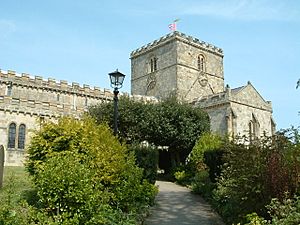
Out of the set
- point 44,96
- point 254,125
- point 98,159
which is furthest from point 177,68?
point 98,159

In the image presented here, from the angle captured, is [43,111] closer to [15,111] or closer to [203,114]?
[15,111]

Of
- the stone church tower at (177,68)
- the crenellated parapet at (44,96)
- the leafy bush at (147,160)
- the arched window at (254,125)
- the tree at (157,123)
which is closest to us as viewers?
the leafy bush at (147,160)

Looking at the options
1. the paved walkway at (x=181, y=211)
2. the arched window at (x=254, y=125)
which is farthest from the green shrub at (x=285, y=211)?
the arched window at (x=254, y=125)

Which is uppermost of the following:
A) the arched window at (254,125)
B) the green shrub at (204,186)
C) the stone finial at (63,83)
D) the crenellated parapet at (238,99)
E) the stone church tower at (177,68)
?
the stone church tower at (177,68)

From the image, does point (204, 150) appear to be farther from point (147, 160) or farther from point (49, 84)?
point (49, 84)

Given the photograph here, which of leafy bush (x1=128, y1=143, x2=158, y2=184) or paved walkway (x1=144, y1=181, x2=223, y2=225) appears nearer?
paved walkway (x1=144, y1=181, x2=223, y2=225)

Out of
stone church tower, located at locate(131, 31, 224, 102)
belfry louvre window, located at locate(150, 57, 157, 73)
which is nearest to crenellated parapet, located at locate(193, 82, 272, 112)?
stone church tower, located at locate(131, 31, 224, 102)

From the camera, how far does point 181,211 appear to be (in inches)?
552

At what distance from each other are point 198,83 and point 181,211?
35.3m

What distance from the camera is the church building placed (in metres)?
30.5

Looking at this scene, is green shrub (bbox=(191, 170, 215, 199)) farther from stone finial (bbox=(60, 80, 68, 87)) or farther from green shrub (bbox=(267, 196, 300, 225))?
stone finial (bbox=(60, 80, 68, 87))

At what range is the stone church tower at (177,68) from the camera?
151 feet

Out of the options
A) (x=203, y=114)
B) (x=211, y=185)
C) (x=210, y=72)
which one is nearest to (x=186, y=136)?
(x=203, y=114)

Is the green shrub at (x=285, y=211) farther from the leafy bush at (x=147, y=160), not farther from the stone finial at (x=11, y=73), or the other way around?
the stone finial at (x=11, y=73)
